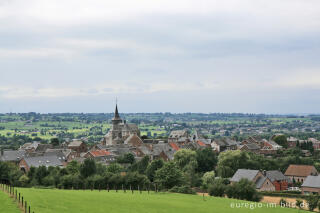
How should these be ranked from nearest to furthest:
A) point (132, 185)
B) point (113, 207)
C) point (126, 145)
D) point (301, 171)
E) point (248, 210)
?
point (113, 207) → point (248, 210) → point (132, 185) → point (301, 171) → point (126, 145)

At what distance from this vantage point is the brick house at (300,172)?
3223 inches

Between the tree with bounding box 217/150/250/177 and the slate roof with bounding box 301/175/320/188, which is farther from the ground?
the tree with bounding box 217/150/250/177

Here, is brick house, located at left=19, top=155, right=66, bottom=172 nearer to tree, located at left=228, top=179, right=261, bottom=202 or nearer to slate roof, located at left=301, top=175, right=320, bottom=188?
tree, located at left=228, top=179, right=261, bottom=202

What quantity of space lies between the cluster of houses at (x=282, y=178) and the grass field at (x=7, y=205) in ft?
140

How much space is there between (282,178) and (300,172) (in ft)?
22.9

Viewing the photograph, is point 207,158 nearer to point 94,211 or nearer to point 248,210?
point 248,210

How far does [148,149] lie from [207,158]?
89.7ft

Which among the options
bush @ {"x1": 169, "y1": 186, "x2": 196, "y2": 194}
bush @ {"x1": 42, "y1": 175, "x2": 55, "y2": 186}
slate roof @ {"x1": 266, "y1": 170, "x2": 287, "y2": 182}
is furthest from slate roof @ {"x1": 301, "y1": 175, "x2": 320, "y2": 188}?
bush @ {"x1": 42, "y1": 175, "x2": 55, "y2": 186}

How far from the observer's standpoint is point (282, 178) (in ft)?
258

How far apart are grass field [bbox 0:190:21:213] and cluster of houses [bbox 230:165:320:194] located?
140 ft

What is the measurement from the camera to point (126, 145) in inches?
5089

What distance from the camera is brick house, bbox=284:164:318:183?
81.9 m

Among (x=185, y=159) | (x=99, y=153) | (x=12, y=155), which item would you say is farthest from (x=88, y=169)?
(x=12, y=155)

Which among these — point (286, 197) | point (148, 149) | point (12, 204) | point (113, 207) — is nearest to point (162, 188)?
point (286, 197)
